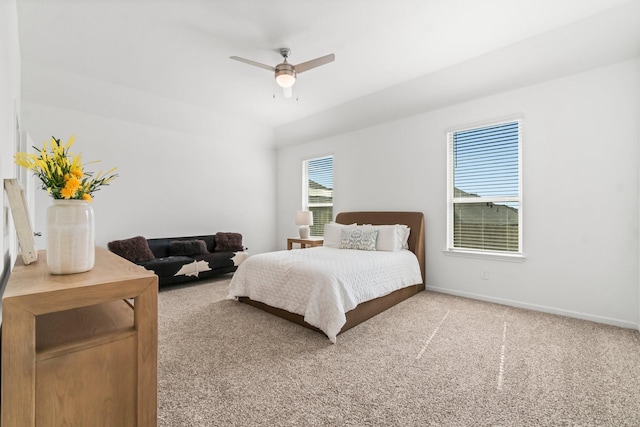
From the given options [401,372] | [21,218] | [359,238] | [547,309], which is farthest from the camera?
[359,238]

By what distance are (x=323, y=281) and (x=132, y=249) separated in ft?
10.3

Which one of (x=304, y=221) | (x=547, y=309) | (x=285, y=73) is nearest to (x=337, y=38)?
(x=285, y=73)

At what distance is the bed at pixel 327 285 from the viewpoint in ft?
8.52

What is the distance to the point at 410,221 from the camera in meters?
4.22

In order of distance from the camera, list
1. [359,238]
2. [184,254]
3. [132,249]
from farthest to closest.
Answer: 1. [184,254]
2. [132,249]
3. [359,238]

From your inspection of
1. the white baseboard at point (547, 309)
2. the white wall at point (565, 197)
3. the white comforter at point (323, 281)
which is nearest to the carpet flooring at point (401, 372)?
the white baseboard at point (547, 309)

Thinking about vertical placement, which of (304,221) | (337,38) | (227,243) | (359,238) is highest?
(337,38)

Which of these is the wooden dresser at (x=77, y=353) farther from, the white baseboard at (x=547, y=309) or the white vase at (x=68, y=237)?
the white baseboard at (x=547, y=309)

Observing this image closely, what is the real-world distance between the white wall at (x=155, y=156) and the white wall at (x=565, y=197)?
11.1 ft

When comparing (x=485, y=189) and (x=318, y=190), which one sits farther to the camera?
(x=318, y=190)

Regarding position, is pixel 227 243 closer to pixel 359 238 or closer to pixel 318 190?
pixel 318 190

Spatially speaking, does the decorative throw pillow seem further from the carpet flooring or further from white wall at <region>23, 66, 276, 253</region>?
white wall at <region>23, 66, 276, 253</region>

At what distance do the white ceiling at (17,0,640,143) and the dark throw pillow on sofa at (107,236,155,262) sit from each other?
218cm

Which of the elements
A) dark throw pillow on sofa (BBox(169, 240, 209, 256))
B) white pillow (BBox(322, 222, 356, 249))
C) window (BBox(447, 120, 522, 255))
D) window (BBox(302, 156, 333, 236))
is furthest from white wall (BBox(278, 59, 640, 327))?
dark throw pillow on sofa (BBox(169, 240, 209, 256))
